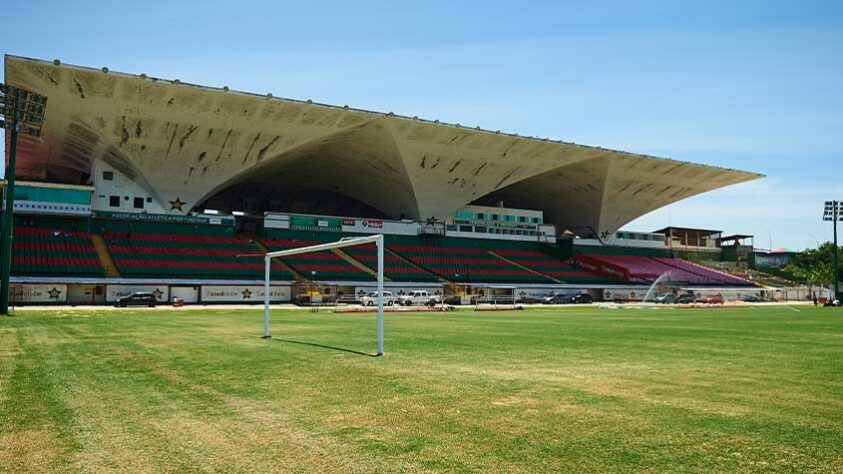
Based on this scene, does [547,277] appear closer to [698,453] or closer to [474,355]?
[474,355]

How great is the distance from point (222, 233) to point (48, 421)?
58.5 m

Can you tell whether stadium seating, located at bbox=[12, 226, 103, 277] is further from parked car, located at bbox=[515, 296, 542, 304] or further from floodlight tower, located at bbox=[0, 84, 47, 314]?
parked car, located at bbox=[515, 296, 542, 304]

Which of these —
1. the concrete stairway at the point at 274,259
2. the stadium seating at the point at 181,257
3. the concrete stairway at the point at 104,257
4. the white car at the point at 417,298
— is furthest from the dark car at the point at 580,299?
the concrete stairway at the point at 104,257

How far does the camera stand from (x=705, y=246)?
335ft

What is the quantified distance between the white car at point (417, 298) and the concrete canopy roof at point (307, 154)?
14.4 metres

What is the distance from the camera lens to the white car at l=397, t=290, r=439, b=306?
51.8 m

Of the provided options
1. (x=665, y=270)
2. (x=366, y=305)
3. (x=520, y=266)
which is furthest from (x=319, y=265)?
(x=665, y=270)

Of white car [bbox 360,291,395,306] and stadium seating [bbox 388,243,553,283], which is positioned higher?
stadium seating [bbox 388,243,553,283]

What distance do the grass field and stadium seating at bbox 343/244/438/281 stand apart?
156ft

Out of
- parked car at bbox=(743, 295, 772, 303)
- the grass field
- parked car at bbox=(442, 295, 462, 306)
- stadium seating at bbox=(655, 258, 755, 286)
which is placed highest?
stadium seating at bbox=(655, 258, 755, 286)

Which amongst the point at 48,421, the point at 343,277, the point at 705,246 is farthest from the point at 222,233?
the point at 705,246

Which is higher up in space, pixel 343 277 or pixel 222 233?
pixel 222 233

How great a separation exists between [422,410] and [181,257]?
52340 mm

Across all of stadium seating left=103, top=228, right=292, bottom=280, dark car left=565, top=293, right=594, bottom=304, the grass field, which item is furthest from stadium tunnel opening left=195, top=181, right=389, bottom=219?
the grass field
